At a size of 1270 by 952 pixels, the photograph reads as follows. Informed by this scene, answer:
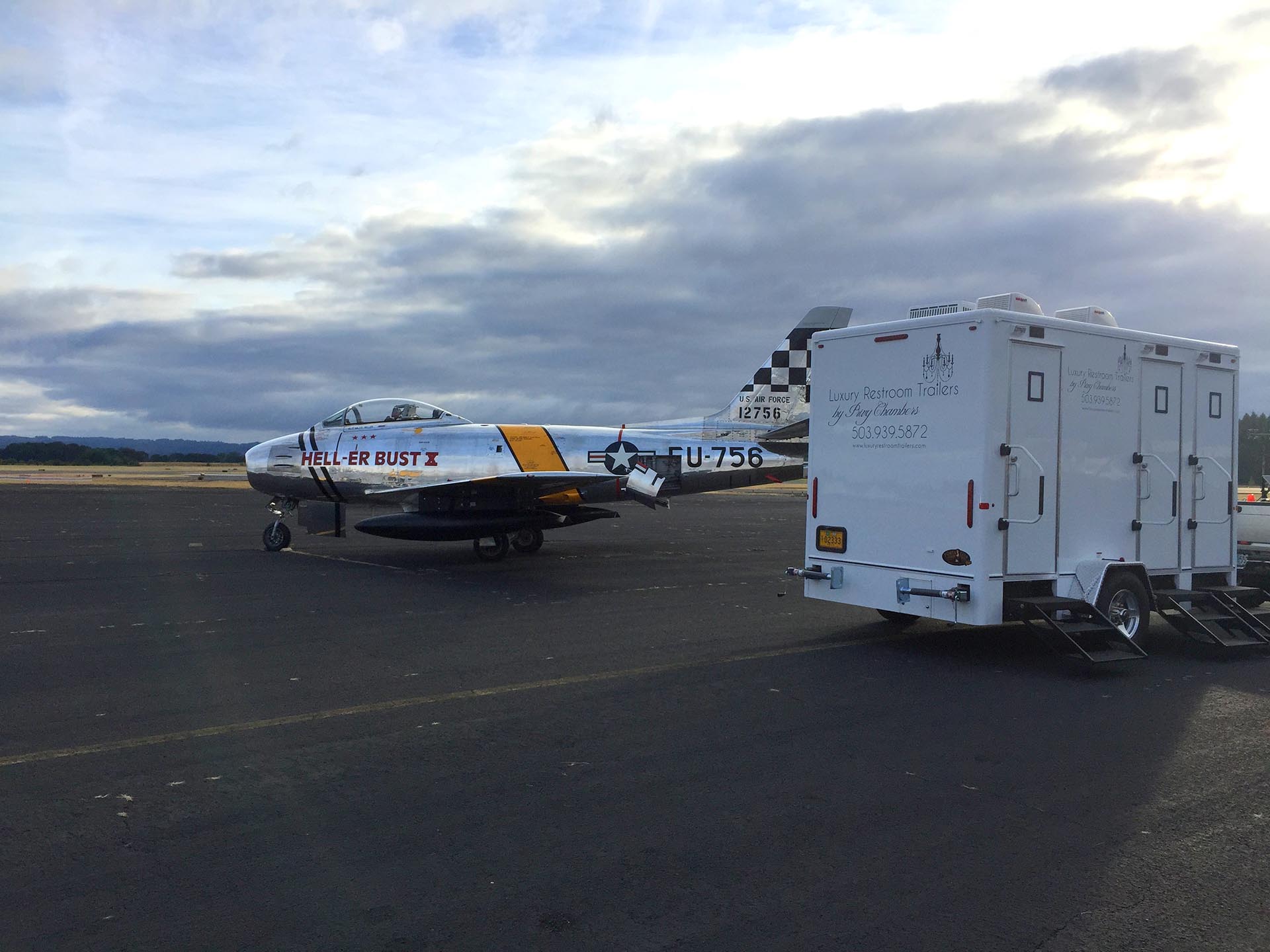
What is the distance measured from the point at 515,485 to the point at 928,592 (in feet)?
28.0

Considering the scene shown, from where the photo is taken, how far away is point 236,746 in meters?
6.11

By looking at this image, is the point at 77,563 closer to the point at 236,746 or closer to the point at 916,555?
the point at 236,746

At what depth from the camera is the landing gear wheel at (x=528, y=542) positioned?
1880 centimetres

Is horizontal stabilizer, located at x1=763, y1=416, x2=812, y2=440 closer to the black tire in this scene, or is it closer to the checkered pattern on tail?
the checkered pattern on tail

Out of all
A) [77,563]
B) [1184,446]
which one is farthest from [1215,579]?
[77,563]

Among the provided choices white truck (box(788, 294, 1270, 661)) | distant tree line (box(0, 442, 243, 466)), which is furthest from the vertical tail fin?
distant tree line (box(0, 442, 243, 466))

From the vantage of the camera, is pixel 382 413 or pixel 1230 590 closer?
pixel 1230 590

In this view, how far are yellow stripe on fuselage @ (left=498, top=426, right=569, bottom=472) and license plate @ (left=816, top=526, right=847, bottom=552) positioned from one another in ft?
29.4

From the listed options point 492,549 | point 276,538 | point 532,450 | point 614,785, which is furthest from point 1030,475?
point 276,538

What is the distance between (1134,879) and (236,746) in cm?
497

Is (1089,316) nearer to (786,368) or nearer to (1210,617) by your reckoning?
(1210,617)

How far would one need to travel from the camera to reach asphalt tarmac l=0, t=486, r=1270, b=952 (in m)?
3.89

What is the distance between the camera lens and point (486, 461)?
1791 cm

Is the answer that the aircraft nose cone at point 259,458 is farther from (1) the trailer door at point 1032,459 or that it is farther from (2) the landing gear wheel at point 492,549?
(1) the trailer door at point 1032,459
